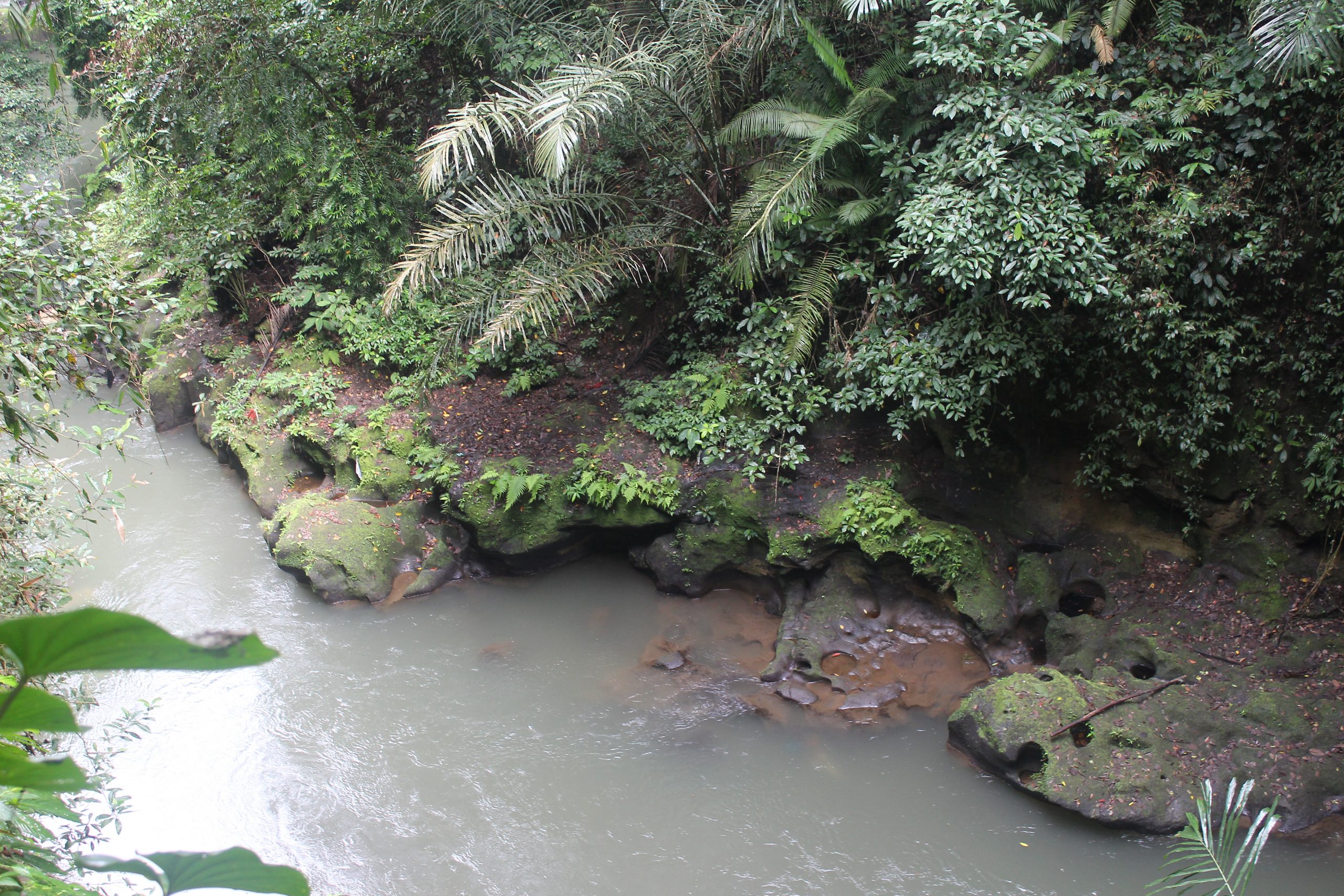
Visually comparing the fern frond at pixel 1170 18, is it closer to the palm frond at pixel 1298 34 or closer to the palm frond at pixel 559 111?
the palm frond at pixel 1298 34

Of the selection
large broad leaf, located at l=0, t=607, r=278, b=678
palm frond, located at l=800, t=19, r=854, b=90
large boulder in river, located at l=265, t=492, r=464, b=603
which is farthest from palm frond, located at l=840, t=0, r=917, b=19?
large broad leaf, located at l=0, t=607, r=278, b=678

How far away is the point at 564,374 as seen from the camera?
781 cm

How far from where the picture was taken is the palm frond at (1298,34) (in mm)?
4406

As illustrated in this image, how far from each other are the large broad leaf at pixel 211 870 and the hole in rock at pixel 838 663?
215 inches

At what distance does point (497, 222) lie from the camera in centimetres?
668

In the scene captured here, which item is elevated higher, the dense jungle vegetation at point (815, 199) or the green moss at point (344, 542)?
the dense jungle vegetation at point (815, 199)

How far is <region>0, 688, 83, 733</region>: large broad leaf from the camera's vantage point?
645mm

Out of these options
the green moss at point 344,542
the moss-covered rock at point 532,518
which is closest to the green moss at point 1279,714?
the moss-covered rock at point 532,518

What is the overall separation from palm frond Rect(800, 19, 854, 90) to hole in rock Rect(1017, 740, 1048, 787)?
14.8 ft

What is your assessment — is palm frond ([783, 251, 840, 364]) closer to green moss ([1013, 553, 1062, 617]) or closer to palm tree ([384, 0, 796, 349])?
palm tree ([384, 0, 796, 349])

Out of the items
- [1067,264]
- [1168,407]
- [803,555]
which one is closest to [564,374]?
[803,555]

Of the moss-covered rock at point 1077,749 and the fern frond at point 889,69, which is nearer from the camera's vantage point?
the moss-covered rock at point 1077,749

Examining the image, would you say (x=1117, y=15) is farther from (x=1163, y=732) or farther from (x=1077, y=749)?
(x=1077, y=749)

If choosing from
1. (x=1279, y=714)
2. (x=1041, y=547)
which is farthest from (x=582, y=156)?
(x=1279, y=714)
